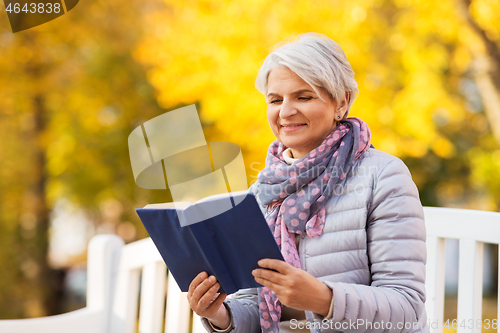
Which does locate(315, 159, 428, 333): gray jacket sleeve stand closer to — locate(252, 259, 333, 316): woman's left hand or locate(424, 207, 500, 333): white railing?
locate(252, 259, 333, 316): woman's left hand

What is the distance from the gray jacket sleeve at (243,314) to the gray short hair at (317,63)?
0.71 meters

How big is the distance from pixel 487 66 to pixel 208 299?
354 cm

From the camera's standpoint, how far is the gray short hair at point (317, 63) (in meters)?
1.26

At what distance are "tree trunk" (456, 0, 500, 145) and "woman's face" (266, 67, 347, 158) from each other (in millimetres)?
2785

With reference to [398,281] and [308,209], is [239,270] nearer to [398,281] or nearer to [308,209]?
[308,209]

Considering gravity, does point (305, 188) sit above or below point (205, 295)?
above

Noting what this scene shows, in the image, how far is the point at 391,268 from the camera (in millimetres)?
1165

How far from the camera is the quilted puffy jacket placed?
3.64ft

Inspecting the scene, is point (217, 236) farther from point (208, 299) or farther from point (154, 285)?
point (154, 285)

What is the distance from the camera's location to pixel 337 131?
4.38 feet

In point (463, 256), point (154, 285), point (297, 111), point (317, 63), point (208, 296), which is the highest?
point (317, 63)

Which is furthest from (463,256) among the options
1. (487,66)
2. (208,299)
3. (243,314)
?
(487,66)

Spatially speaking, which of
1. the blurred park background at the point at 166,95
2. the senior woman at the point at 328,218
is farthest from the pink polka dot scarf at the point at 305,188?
the blurred park background at the point at 166,95

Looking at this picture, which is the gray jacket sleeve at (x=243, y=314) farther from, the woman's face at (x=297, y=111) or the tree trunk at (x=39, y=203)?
the tree trunk at (x=39, y=203)
